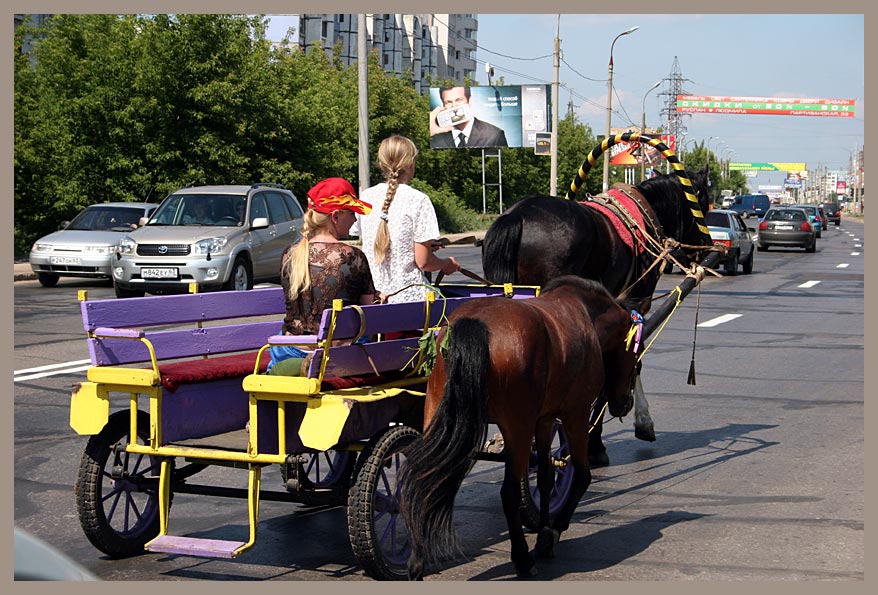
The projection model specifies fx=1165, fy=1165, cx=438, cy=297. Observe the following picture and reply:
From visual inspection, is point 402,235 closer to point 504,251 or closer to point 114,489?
point 504,251

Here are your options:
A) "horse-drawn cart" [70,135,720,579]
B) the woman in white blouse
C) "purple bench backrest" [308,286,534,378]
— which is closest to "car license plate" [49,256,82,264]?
"horse-drawn cart" [70,135,720,579]

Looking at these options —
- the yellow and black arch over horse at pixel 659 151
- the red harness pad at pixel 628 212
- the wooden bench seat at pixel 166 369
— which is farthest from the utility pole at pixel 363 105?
the wooden bench seat at pixel 166 369

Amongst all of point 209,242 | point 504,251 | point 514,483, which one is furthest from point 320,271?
point 209,242

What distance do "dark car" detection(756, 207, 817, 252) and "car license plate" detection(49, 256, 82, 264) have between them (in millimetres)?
30251

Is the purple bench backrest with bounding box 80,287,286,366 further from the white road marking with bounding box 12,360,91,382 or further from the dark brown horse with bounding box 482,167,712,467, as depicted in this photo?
the white road marking with bounding box 12,360,91,382

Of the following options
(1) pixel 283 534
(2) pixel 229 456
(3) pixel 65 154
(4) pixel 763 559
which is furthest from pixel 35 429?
(3) pixel 65 154

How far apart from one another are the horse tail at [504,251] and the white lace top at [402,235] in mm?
1462

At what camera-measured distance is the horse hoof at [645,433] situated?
873 centimetres

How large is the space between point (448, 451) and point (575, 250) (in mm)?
2982

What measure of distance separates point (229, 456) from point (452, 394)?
1.10 metres

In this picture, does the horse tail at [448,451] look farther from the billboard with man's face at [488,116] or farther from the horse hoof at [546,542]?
the billboard with man's face at [488,116]

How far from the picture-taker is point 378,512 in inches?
215

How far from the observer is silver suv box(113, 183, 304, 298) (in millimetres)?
18938

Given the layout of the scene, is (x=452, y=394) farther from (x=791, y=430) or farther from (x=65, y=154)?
(x=65, y=154)
